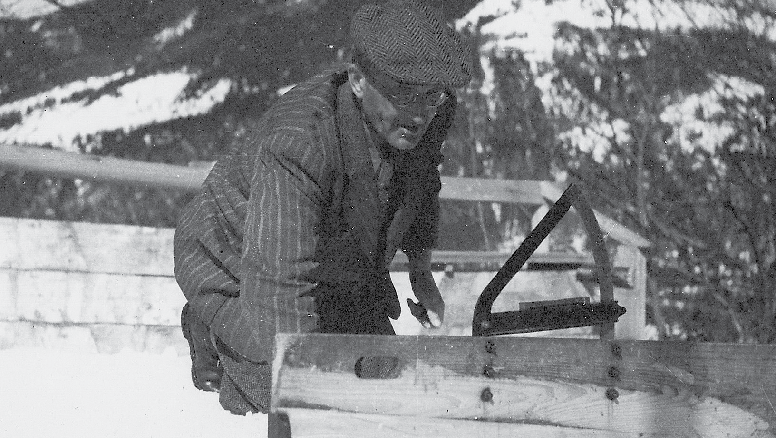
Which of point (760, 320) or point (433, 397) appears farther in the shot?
point (760, 320)

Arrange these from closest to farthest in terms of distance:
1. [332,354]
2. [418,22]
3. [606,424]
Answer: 1. [332,354]
2. [606,424]
3. [418,22]

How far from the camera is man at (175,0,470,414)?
171 centimetres

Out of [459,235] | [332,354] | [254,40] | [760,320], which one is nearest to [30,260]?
[254,40]

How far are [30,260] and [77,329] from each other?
0.43m

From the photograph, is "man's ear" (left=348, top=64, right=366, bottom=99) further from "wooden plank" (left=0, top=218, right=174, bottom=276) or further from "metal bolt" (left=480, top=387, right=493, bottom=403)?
"wooden plank" (left=0, top=218, right=174, bottom=276)

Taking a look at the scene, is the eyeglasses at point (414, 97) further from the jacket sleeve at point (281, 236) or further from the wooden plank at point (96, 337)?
the wooden plank at point (96, 337)

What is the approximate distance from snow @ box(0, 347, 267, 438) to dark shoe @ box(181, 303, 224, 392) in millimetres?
964

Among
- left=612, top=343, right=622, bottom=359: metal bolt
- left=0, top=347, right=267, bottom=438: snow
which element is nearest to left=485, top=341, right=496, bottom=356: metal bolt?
left=612, top=343, right=622, bottom=359: metal bolt

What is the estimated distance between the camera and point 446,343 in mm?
1453

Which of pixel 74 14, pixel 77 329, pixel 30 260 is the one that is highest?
pixel 74 14

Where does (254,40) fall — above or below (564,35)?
below

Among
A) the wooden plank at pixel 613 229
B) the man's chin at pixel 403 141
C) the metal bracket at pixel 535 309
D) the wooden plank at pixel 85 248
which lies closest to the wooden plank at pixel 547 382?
the metal bracket at pixel 535 309

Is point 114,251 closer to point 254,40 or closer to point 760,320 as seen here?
point 254,40

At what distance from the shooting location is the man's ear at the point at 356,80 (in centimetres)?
186
